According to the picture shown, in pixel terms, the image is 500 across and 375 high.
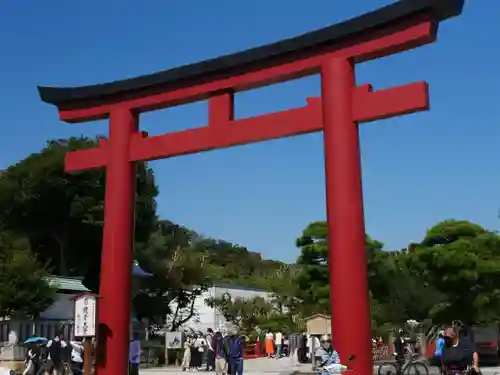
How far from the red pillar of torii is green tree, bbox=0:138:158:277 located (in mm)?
15263

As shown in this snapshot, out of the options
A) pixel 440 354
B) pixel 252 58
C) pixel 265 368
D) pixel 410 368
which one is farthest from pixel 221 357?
pixel 440 354

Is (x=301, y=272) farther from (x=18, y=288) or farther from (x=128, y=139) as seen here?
(x=128, y=139)

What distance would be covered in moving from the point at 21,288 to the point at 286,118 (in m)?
12.3

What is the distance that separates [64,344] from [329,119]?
8.58m

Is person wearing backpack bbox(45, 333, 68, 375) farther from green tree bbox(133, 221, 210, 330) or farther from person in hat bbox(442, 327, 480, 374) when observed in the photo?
green tree bbox(133, 221, 210, 330)

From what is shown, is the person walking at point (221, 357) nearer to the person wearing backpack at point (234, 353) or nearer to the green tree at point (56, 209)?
the person wearing backpack at point (234, 353)

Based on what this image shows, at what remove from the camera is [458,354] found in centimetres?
908

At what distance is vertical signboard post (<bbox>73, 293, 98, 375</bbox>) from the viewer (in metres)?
13.0

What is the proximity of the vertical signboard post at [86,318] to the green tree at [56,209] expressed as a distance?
16933 millimetres

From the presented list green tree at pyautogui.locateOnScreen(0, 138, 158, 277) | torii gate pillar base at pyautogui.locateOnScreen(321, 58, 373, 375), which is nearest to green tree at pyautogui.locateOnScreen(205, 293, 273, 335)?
green tree at pyautogui.locateOnScreen(0, 138, 158, 277)

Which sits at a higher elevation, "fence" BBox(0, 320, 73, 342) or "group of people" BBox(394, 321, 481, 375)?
"fence" BBox(0, 320, 73, 342)

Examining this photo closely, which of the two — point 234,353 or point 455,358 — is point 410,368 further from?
point 455,358

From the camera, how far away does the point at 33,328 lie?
65.7ft

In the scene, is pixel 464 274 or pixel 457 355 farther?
pixel 464 274
